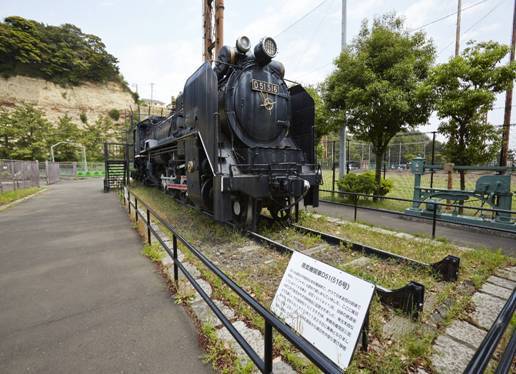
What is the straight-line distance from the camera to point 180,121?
766 centimetres

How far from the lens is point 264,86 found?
5.80 metres

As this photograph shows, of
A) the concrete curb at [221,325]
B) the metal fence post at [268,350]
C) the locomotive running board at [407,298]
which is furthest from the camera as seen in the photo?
the locomotive running board at [407,298]

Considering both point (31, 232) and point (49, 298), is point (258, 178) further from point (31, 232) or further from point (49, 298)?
point (31, 232)

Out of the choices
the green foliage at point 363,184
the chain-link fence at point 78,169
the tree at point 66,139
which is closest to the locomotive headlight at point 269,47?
the green foliage at point 363,184

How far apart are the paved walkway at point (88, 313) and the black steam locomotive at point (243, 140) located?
189 cm

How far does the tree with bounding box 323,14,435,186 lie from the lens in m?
8.59

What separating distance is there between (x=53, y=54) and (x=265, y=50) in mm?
57541

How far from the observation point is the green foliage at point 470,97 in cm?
681

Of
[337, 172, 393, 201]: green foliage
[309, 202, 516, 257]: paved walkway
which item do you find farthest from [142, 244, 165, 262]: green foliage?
[337, 172, 393, 201]: green foliage

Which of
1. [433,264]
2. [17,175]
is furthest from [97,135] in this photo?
[433,264]

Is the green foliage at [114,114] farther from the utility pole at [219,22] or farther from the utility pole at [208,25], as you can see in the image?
the utility pole at [219,22]

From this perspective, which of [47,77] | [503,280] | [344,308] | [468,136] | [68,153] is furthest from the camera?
[47,77]

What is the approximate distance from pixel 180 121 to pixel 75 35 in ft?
204

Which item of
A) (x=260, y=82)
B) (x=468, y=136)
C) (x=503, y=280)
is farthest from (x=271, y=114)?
(x=468, y=136)
